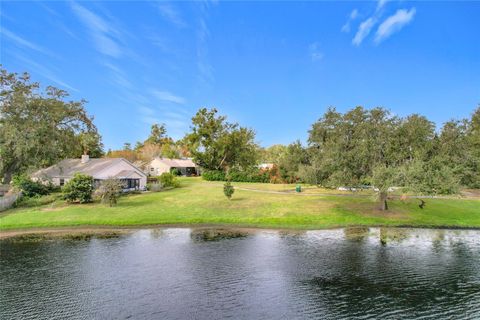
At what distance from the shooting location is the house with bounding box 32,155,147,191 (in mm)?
58312

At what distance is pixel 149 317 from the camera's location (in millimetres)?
16766

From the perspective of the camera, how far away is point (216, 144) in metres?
91.1

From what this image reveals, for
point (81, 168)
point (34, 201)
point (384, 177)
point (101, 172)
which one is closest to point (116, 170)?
point (101, 172)

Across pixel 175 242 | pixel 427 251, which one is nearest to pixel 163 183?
pixel 175 242

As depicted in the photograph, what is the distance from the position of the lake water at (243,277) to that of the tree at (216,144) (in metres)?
58.5

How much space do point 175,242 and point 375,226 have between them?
23.2 m

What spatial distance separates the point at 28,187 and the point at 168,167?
170 ft

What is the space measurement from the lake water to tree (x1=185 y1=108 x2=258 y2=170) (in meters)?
58.5

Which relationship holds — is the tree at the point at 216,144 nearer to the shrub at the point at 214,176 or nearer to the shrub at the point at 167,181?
the shrub at the point at 214,176

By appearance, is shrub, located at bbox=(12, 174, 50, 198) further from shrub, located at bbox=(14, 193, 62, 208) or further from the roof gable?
the roof gable

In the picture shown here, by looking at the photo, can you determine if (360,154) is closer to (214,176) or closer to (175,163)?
(214,176)

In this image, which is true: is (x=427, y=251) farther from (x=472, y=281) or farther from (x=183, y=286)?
(x=183, y=286)

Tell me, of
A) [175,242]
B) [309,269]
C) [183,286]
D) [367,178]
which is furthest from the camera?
[367,178]

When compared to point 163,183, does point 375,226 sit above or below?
below
